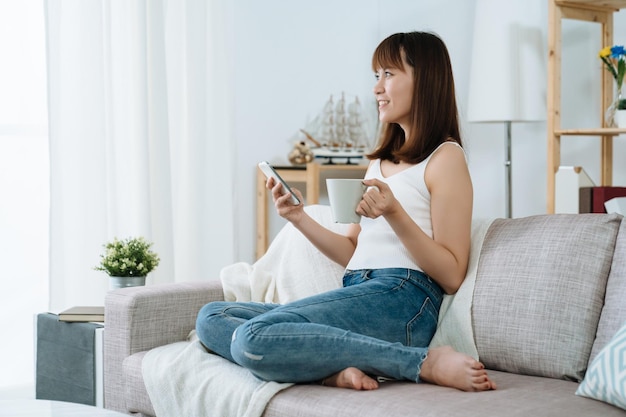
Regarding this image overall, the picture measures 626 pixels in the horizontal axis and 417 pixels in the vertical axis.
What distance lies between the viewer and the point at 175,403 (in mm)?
1938

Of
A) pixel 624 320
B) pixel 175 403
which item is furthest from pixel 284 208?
pixel 624 320

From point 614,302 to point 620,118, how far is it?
5.05 ft

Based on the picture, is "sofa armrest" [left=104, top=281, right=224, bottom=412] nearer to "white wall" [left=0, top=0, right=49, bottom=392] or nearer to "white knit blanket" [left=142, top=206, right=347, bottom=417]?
"white knit blanket" [left=142, top=206, right=347, bottom=417]

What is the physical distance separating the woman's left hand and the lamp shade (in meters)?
1.82

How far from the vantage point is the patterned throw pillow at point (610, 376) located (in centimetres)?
154

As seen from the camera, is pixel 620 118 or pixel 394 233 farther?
pixel 620 118

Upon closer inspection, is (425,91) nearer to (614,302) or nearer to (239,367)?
(614,302)

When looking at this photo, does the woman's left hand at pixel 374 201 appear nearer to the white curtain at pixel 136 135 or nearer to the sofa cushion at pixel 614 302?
the sofa cushion at pixel 614 302

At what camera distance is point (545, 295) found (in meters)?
1.88

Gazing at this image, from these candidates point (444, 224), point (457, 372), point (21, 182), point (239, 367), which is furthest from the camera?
point (21, 182)

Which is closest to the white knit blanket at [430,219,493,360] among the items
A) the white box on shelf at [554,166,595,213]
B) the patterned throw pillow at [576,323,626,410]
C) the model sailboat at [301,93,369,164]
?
the patterned throw pillow at [576,323,626,410]

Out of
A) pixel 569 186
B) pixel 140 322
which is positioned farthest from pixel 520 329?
pixel 569 186

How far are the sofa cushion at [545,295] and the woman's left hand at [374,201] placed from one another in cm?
31

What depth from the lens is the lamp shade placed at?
11.7 ft
